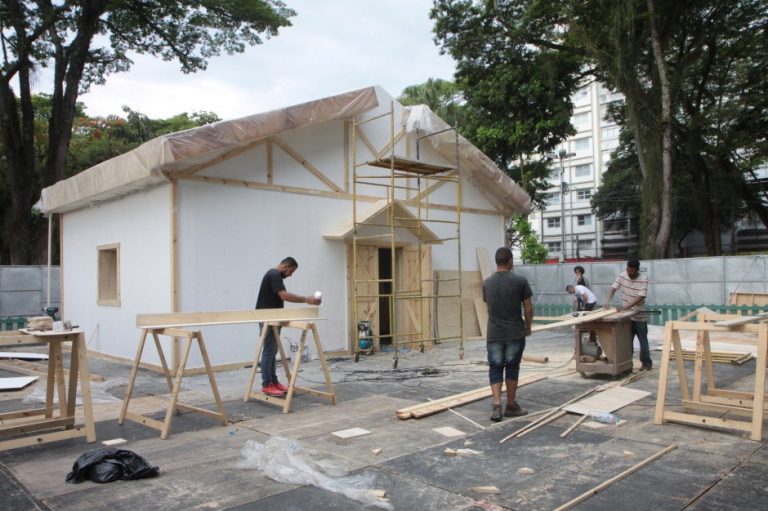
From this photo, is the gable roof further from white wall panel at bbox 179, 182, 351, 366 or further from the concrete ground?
the concrete ground

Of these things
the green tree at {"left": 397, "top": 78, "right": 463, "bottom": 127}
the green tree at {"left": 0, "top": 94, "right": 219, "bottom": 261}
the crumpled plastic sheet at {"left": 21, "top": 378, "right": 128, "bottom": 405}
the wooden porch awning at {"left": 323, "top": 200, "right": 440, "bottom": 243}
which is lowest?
the crumpled plastic sheet at {"left": 21, "top": 378, "right": 128, "bottom": 405}

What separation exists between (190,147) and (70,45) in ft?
50.9

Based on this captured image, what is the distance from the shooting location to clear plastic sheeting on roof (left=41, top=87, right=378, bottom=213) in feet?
29.3

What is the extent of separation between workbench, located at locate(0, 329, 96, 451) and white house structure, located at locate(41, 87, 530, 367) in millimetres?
3465

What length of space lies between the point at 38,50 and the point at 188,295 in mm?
16872

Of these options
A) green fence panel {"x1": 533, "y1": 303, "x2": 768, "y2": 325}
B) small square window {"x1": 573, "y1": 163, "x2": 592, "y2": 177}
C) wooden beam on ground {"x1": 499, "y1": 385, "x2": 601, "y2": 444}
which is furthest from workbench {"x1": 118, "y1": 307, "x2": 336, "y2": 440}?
small square window {"x1": 573, "y1": 163, "x2": 592, "y2": 177}

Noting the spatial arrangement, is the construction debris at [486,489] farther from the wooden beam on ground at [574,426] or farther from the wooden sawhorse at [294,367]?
the wooden sawhorse at [294,367]

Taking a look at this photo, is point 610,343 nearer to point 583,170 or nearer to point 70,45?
point 70,45

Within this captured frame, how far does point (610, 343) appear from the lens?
318 inches

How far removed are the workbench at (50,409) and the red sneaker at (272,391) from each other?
88.5 inches

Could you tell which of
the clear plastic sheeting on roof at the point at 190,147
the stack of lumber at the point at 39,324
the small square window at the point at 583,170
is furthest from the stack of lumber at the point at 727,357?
the small square window at the point at 583,170

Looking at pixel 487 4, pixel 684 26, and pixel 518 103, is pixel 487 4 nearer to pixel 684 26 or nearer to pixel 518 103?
pixel 518 103

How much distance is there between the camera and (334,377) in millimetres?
9188

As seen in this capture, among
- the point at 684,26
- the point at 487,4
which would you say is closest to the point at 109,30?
the point at 487,4
